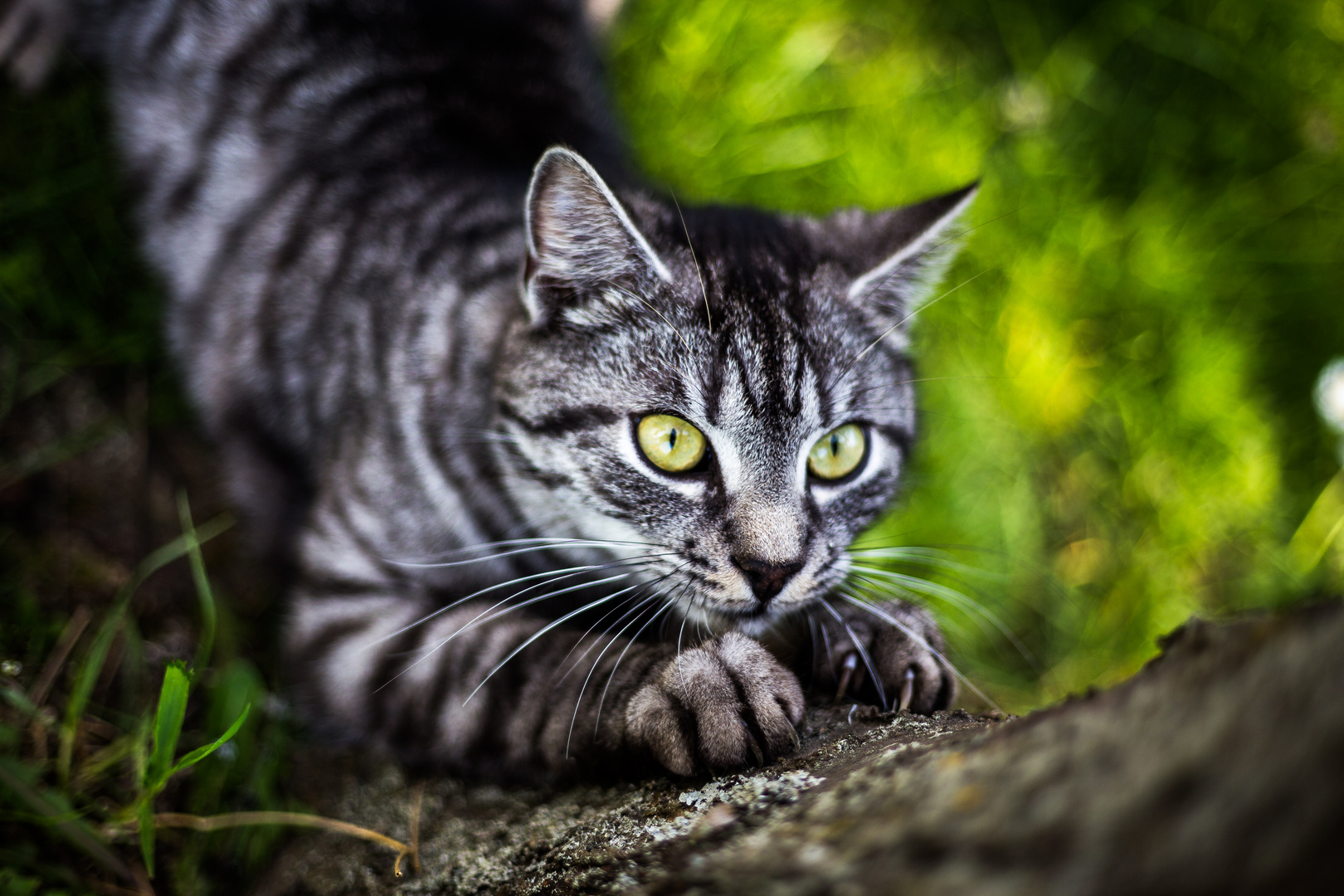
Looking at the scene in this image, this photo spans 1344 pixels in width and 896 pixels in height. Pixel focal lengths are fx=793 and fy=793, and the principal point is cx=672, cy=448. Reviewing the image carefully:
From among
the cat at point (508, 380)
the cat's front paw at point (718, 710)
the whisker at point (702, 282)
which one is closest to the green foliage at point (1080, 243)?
the cat at point (508, 380)

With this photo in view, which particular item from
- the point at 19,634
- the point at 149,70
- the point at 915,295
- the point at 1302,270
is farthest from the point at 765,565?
the point at 1302,270

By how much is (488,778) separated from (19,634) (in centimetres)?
105

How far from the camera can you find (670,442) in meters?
1.37

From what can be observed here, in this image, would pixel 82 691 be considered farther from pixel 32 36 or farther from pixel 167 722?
pixel 32 36

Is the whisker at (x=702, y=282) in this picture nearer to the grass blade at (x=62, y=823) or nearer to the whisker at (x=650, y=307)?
the whisker at (x=650, y=307)

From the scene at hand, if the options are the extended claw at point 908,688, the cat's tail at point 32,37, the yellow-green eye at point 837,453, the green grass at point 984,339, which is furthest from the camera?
the cat's tail at point 32,37

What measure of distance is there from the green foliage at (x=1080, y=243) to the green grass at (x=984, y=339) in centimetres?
1

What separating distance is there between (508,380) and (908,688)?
89cm

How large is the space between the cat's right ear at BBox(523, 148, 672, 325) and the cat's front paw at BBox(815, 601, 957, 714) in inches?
27.8

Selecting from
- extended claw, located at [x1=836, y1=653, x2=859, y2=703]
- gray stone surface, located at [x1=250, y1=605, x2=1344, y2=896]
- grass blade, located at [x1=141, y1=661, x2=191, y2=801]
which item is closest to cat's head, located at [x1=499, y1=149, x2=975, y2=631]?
extended claw, located at [x1=836, y1=653, x2=859, y2=703]

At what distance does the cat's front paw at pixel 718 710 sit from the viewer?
3.51 feet

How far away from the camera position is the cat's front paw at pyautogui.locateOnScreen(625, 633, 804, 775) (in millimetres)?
1069

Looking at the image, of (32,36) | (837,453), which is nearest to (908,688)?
(837,453)

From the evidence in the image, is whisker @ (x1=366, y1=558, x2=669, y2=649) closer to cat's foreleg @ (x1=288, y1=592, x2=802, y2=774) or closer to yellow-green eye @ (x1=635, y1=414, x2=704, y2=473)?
cat's foreleg @ (x1=288, y1=592, x2=802, y2=774)
